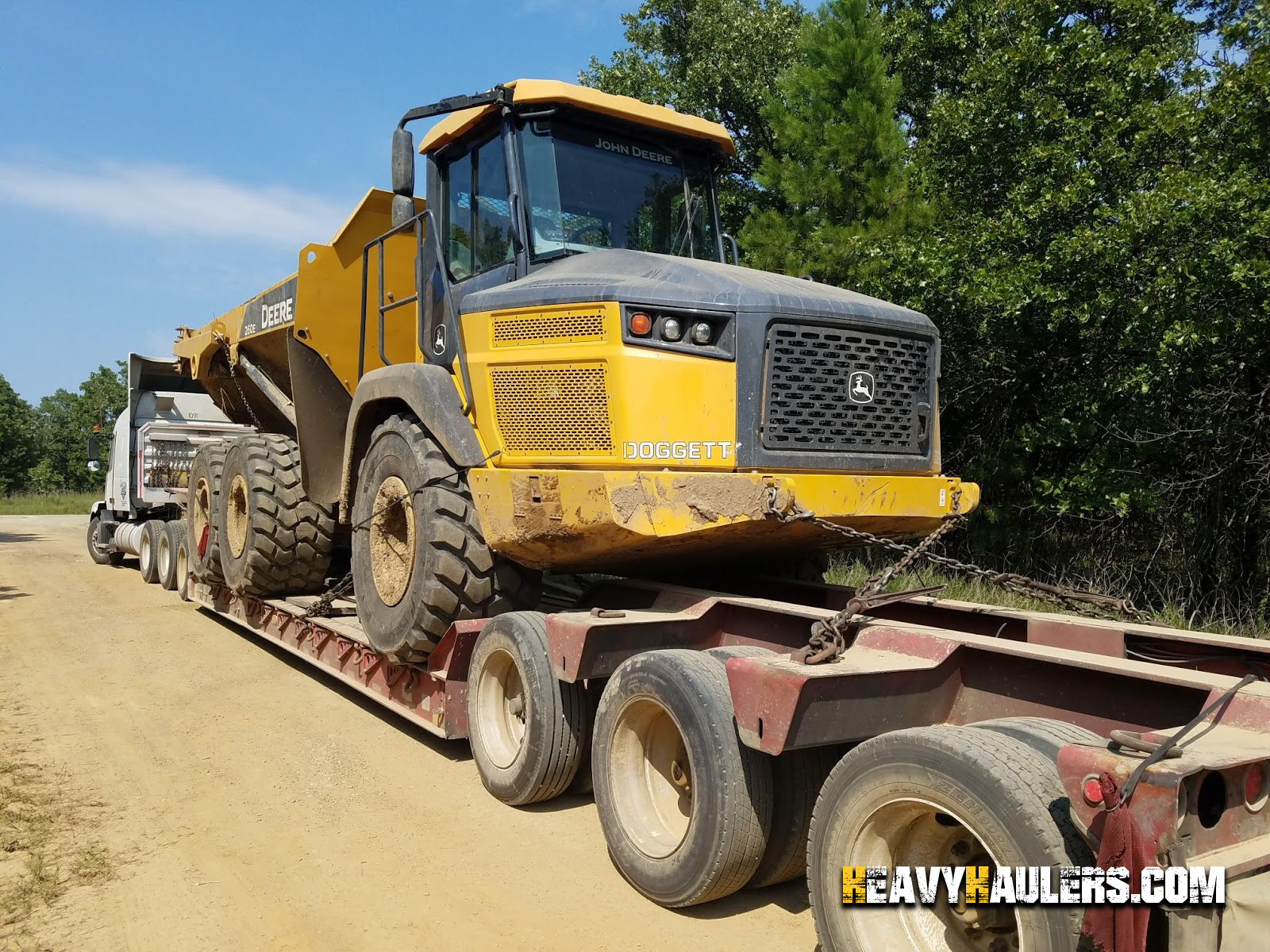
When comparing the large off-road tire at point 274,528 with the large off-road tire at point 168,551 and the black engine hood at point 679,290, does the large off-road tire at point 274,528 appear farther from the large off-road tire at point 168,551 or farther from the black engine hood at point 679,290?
the large off-road tire at point 168,551

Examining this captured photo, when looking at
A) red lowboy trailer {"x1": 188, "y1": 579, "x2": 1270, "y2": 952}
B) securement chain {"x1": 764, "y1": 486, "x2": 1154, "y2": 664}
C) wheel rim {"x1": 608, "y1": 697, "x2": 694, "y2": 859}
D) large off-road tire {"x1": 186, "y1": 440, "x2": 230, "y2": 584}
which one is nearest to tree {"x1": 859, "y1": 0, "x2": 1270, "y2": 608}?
securement chain {"x1": 764, "y1": 486, "x2": 1154, "y2": 664}

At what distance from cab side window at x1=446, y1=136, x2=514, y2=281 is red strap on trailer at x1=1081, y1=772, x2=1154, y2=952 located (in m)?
4.16

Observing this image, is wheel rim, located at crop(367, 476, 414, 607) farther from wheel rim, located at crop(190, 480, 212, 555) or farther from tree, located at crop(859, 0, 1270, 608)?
tree, located at crop(859, 0, 1270, 608)

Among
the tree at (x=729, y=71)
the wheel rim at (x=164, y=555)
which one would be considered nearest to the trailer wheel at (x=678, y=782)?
the wheel rim at (x=164, y=555)

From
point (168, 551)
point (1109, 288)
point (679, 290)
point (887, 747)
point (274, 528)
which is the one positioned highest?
point (1109, 288)

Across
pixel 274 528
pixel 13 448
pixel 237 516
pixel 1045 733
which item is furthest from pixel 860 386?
pixel 13 448

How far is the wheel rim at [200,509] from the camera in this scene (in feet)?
32.5

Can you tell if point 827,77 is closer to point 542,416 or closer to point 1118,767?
point 542,416

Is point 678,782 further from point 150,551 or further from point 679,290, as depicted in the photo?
point 150,551

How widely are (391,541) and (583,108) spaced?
9.13 ft

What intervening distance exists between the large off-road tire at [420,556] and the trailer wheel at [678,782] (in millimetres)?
1335

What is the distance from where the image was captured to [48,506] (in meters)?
42.0

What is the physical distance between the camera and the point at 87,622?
10.6 metres

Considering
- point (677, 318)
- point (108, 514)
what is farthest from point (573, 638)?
point (108, 514)
